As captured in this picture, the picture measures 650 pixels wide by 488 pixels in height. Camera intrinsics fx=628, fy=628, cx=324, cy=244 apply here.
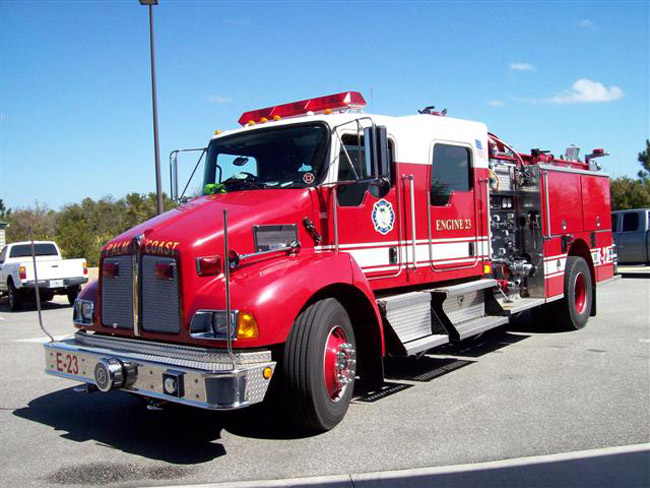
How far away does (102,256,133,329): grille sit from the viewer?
16.6ft

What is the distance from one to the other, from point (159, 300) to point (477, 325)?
3724 mm

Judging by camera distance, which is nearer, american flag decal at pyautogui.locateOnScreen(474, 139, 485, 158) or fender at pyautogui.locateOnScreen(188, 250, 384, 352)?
fender at pyautogui.locateOnScreen(188, 250, 384, 352)

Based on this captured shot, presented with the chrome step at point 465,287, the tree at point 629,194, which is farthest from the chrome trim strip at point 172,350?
the tree at point 629,194

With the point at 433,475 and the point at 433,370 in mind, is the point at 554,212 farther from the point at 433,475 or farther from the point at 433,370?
the point at 433,475

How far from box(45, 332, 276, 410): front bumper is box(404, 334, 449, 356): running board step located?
5.97 feet

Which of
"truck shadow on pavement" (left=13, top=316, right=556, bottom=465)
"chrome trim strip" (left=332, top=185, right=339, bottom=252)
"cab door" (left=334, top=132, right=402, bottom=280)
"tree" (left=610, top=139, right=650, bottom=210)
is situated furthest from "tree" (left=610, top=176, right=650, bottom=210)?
"chrome trim strip" (left=332, top=185, right=339, bottom=252)

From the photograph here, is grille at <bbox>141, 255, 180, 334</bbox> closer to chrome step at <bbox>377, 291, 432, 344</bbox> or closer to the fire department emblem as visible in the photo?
chrome step at <bbox>377, 291, 432, 344</bbox>

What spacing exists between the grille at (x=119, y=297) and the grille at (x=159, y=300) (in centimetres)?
20

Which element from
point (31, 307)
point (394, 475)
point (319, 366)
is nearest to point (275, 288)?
point (319, 366)

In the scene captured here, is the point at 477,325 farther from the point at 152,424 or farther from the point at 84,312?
the point at 84,312

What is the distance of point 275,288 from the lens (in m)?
4.47

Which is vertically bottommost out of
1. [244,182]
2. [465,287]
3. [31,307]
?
[31,307]

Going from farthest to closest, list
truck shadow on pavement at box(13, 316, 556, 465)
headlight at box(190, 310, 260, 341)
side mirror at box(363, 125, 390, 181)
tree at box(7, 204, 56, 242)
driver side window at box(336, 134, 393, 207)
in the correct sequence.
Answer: tree at box(7, 204, 56, 242) < driver side window at box(336, 134, 393, 207) < side mirror at box(363, 125, 390, 181) < truck shadow on pavement at box(13, 316, 556, 465) < headlight at box(190, 310, 260, 341)

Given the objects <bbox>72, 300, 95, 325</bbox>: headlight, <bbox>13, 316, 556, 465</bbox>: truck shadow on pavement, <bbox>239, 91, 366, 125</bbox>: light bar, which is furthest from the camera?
<bbox>239, 91, 366, 125</bbox>: light bar
